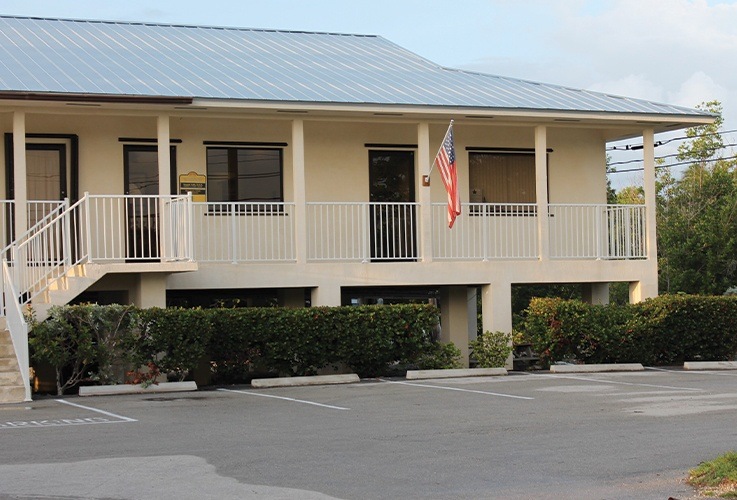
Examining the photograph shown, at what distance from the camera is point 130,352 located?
1753cm

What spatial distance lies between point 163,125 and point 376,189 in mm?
4951

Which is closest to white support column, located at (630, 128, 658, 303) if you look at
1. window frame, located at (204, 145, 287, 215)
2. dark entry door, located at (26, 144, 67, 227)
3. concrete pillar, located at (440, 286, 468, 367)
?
concrete pillar, located at (440, 286, 468, 367)

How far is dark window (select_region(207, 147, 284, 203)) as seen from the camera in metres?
21.2

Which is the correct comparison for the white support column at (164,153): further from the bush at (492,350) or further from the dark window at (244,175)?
the bush at (492,350)

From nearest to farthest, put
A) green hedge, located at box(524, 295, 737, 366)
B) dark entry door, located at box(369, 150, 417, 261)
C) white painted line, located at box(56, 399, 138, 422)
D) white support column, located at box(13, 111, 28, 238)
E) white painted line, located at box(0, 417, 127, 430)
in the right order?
1. white painted line, located at box(0, 417, 127, 430)
2. white painted line, located at box(56, 399, 138, 422)
3. white support column, located at box(13, 111, 28, 238)
4. green hedge, located at box(524, 295, 737, 366)
5. dark entry door, located at box(369, 150, 417, 261)

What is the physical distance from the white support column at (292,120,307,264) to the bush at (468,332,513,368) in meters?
3.69

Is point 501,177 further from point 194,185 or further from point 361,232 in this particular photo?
point 194,185

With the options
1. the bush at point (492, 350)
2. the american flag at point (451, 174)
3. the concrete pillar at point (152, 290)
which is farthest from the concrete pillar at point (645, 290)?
the concrete pillar at point (152, 290)

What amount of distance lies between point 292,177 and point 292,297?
2413mm

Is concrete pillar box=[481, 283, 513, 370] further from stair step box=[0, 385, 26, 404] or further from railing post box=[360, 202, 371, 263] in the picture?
stair step box=[0, 385, 26, 404]

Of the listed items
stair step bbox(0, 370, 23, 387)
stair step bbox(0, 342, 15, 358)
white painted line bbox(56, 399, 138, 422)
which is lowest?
white painted line bbox(56, 399, 138, 422)

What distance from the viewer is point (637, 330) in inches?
827

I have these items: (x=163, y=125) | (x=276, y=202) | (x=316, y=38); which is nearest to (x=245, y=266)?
→ (x=276, y=202)

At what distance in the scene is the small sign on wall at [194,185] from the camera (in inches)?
822
